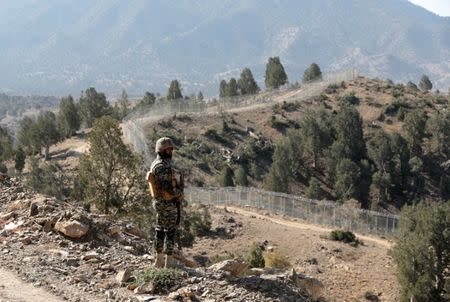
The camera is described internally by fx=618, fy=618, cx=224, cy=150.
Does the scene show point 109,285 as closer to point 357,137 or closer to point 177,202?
point 177,202

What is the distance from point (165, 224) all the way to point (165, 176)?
842mm

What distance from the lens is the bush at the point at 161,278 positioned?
10203 millimetres

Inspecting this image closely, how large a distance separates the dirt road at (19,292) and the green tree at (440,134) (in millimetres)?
64298

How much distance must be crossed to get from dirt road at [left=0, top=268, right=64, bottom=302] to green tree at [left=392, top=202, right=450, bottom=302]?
18.8 meters

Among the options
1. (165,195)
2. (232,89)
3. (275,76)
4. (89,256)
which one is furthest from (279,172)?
(165,195)

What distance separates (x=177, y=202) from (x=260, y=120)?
64.6 metres

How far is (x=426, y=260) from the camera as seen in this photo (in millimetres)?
26438

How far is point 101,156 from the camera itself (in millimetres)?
20953

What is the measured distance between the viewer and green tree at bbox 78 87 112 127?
78812mm

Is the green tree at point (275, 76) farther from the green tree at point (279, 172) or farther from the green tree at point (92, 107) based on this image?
the green tree at point (279, 172)

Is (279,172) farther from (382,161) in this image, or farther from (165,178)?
(165,178)

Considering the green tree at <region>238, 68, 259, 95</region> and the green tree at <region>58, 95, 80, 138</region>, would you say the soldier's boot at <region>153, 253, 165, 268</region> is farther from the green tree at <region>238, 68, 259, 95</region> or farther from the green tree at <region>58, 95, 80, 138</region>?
the green tree at <region>238, 68, 259, 95</region>

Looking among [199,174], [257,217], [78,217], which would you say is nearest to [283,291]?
[78,217]

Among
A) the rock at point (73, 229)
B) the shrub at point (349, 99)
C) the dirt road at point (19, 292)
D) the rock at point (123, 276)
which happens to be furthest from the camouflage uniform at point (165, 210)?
the shrub at point (349, 99)
